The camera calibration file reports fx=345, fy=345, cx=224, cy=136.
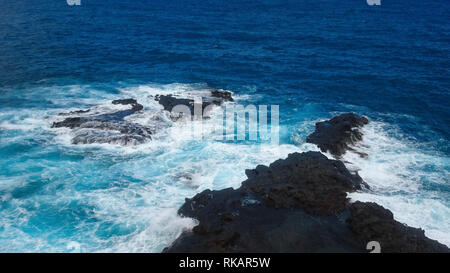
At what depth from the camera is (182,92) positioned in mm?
40219

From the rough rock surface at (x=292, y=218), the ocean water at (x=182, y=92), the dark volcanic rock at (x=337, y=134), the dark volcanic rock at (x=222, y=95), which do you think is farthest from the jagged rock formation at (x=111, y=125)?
the dark volcanic rock at (x=337, y=134)

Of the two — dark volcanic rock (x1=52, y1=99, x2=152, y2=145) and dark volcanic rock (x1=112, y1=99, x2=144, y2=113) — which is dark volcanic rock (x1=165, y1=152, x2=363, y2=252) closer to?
dark volcanic rock (x1=52, y1=99, x2=152, y2=145)

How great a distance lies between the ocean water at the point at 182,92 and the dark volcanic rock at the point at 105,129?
885mm

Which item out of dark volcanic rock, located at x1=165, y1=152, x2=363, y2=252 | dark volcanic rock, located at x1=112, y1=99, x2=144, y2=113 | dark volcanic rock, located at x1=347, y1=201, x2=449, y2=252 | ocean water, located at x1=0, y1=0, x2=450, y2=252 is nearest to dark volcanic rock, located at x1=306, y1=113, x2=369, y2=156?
ocean water, located at x1=0, y1=0, x2=450, y2=252

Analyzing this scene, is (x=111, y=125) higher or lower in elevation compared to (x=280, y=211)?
higher

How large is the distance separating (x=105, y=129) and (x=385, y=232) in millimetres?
23571

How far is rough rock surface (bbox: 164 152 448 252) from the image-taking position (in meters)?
17.1

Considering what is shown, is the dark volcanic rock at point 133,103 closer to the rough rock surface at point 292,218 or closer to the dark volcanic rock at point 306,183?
the dark volcanic rock at point 306,183

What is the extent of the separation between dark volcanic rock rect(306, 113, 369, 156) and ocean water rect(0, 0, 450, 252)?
3.64 feet

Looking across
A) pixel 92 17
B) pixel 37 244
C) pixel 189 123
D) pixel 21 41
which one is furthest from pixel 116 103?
pixel 92 17

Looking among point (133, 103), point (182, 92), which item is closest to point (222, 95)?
point (182, 92)

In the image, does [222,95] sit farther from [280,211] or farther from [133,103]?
[280,211]

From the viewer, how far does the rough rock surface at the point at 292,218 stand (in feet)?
56.1
